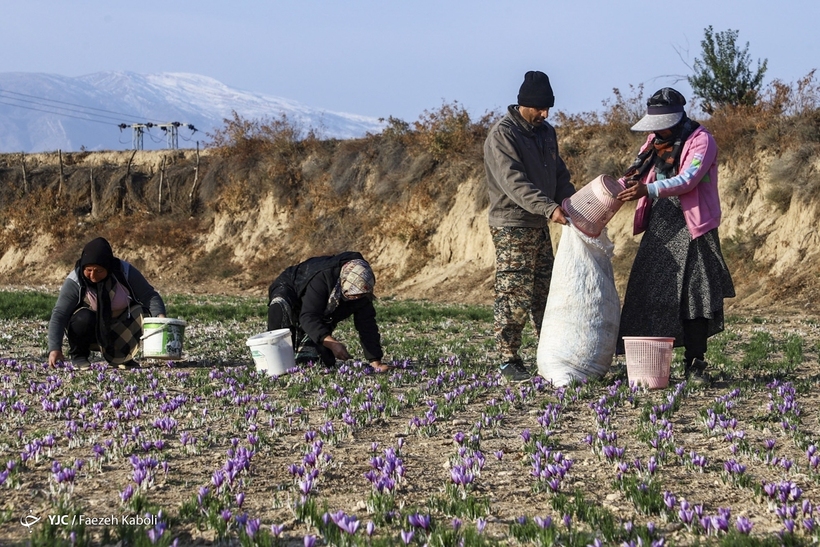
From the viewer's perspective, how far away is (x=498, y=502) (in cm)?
481

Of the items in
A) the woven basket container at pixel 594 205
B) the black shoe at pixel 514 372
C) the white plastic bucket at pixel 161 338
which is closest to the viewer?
the woven basket container at pixel 594 205

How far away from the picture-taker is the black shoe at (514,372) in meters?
8.48

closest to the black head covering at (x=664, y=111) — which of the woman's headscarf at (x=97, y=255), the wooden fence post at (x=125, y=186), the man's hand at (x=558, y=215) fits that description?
the man's hand at (x=558, y=215)

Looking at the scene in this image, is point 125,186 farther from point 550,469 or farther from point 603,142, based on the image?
point 550,469

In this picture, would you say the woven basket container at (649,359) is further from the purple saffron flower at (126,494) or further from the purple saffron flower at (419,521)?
the purple saffron flower at (126,494)

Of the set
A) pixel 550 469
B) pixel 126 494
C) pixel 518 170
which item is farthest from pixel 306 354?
pixel 126 494

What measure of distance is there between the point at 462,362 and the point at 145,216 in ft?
126

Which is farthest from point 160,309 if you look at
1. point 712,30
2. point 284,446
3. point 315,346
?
point 712,30

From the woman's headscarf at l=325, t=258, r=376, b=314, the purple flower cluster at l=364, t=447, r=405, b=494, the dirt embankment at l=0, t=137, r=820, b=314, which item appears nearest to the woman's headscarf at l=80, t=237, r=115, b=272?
the woman's headscarf at l=325, t=258, r=376, b=314

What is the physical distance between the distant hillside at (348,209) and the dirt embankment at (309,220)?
6 centimetres

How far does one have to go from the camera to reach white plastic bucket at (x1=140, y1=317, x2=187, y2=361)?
368 inches

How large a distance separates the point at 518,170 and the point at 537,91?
0.68 meters

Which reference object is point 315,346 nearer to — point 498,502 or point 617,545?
point 498,502

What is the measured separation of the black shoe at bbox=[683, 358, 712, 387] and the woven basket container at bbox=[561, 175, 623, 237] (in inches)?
57.9
